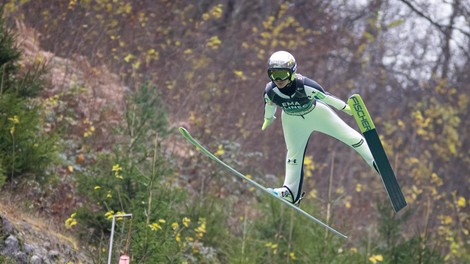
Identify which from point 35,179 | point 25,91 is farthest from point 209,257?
point 25,91

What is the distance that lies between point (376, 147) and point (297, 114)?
751mm

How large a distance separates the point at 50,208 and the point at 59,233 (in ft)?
2.57

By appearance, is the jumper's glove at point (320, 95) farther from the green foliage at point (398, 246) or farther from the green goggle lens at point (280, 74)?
the green foliage at point (398, 246)

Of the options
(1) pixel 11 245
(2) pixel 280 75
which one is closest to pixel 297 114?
(2) pixel 280 75

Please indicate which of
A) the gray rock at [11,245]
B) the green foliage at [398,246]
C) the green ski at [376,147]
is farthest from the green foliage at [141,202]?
the green foliage at [398,246]

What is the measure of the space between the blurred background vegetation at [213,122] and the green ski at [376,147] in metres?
2.14

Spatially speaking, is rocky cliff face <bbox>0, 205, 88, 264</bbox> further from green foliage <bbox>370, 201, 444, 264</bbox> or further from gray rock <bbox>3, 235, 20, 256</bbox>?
green foliage <bbox>370, 201, 444, 264</bbox>

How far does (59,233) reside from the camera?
29.9ft

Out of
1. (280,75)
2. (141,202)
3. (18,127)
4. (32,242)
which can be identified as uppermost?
(280,75)

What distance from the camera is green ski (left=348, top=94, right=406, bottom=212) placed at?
6676 mm

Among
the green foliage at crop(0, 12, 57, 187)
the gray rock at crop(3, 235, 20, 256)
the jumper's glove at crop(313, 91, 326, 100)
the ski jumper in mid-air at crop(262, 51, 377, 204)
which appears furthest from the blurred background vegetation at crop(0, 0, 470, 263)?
the jumper's glove at crop(313, 91, 326, 100)

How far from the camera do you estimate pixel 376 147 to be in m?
6.86

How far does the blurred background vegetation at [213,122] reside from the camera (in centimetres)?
891

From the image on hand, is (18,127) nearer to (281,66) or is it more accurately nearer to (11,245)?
(11,245)
